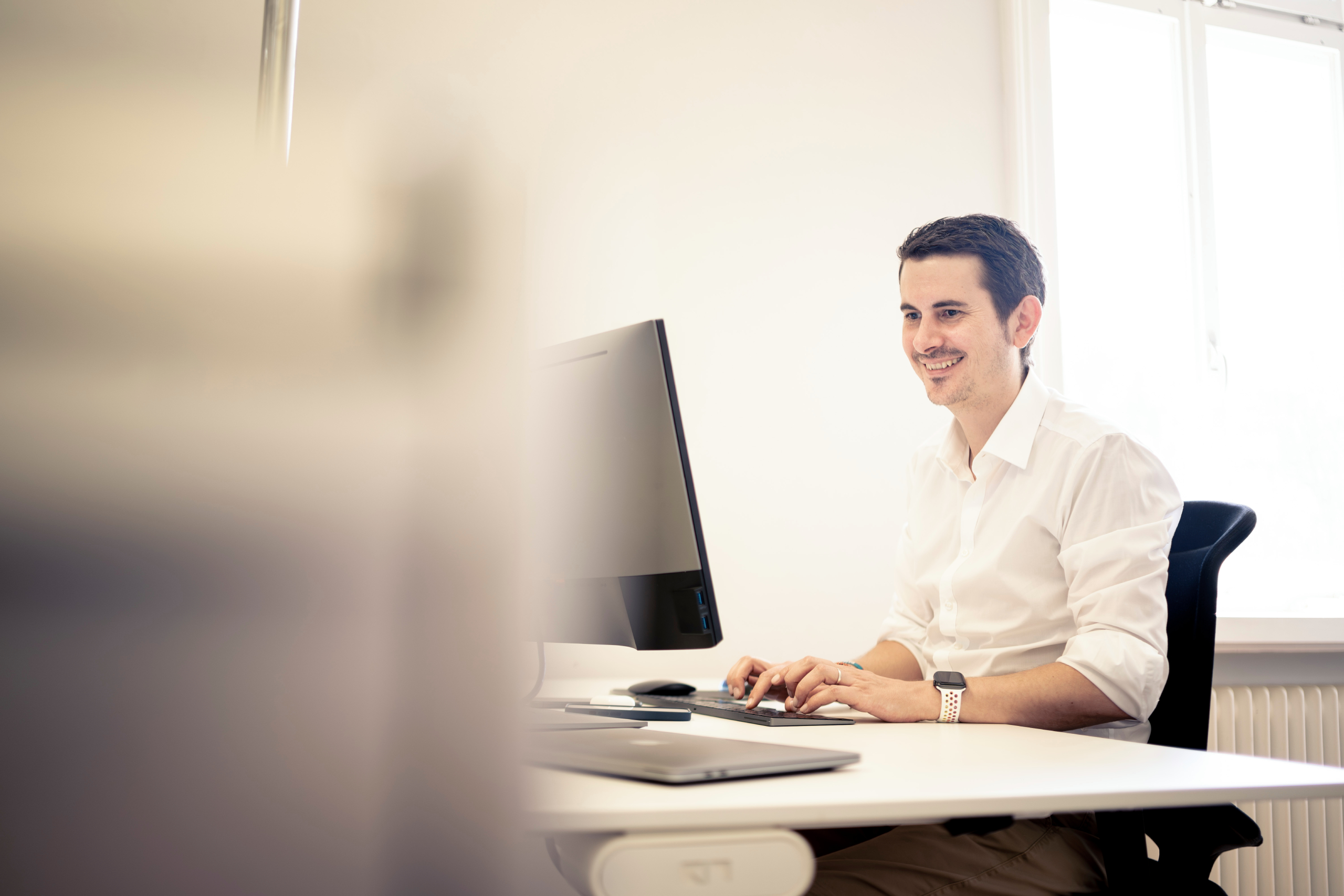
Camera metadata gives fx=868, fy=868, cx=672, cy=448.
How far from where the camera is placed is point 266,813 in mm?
211

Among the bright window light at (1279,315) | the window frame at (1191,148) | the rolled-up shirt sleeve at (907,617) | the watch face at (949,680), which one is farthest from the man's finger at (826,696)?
the bright window light at (1279,315)

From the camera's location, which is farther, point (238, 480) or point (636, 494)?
point (636, 494)

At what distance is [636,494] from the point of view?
3.34 feet

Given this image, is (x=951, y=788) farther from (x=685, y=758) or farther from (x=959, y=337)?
(x=959, y=337)

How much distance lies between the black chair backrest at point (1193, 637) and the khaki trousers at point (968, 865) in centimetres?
27

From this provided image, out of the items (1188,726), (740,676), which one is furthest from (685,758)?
(1188,726)

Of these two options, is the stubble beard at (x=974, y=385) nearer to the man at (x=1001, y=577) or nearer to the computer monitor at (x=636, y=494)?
the man at (x=1001, y=577)

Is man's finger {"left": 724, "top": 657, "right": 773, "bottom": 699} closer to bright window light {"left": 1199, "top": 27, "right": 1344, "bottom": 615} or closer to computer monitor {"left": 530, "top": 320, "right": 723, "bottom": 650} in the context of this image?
computer monitor {"left": 530, "top": 320, "right": 723, "bottom": 650}

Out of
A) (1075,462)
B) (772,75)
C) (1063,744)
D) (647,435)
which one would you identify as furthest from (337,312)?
(772,75)

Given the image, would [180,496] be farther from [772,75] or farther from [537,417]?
[772,75]

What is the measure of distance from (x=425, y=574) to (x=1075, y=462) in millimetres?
1247

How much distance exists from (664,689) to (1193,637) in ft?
2.49

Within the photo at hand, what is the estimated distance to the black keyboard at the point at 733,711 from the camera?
1.07 metres

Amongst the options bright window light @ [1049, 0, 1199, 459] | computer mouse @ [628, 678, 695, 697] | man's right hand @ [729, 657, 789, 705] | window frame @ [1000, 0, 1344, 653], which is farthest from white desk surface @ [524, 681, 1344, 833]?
bright window light @ [1049, 0, 1199, 459]
